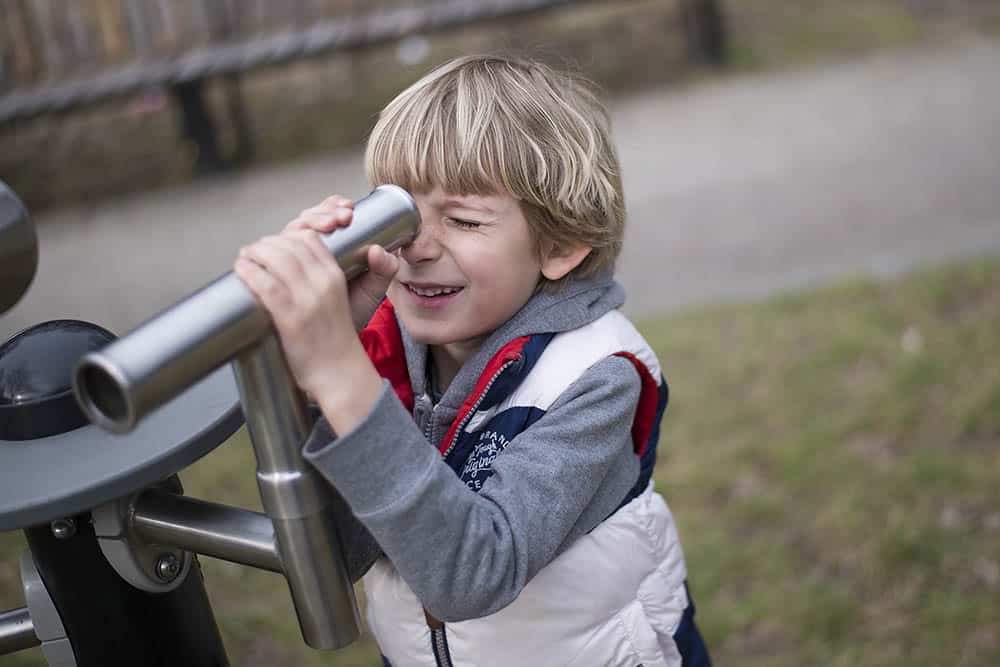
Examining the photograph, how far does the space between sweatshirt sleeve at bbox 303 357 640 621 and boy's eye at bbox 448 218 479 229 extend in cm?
19

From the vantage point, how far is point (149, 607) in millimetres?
1118

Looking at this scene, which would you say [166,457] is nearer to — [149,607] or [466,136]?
[149,607]

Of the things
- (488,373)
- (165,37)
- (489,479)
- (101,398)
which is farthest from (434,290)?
(165,37)

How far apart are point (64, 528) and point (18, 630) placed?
145 mm

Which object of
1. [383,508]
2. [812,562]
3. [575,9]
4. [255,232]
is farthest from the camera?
[575,9]

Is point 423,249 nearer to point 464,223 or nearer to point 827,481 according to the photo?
point 464,223

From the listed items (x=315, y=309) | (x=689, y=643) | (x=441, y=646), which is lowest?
(x=689, y=643)

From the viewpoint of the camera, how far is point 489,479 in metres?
1.10

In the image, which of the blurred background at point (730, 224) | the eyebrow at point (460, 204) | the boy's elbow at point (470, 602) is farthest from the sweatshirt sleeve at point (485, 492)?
the blurred background at point (730, 224)

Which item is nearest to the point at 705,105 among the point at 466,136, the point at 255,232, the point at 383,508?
the point at 255,232

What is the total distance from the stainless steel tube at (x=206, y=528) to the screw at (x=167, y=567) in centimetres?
4

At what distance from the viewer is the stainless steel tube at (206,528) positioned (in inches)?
39.0

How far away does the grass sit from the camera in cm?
246

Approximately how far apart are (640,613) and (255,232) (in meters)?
3.82
